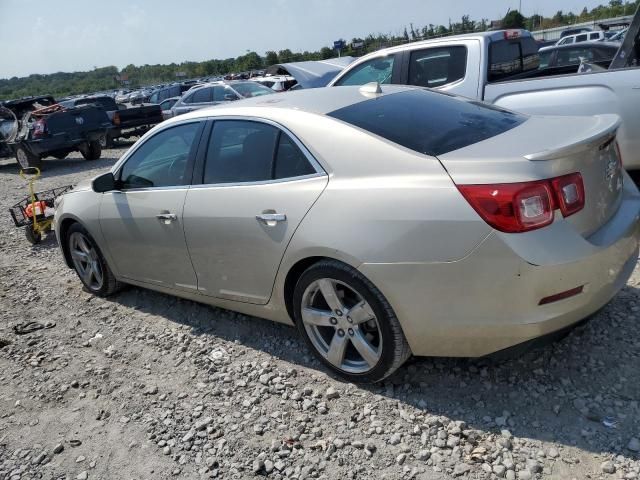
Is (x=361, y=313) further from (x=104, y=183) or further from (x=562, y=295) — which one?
(x=104, y=183)

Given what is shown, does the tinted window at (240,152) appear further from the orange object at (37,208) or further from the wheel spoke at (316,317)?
the orange object at (37,208)

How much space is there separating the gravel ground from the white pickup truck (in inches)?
72.9

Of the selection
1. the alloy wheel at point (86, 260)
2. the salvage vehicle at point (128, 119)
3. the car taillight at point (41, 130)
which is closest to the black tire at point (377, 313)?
the alloy wheel at point (86, 260)

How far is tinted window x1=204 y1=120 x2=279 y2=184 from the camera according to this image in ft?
10.8

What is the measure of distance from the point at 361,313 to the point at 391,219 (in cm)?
57

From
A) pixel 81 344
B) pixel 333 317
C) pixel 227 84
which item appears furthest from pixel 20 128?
pixel 333 317

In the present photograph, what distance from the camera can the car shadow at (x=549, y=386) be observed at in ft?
8.41

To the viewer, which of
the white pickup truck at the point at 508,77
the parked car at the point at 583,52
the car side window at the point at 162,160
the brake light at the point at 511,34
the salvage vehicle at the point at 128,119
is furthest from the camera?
A: the salvage vehicle at the point at 128,119

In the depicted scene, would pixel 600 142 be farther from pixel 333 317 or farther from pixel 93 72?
pixel 93 72

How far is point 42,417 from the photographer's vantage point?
3293mm

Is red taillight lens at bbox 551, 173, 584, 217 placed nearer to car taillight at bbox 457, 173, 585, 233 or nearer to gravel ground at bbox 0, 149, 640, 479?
car taillight at bbox 457, 173, 585, 233

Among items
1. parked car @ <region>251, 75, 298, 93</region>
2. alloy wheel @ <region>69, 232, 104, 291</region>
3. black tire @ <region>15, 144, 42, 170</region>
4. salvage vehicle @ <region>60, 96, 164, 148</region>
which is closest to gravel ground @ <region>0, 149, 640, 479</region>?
alloy wheel @ <region>69, 232, 104, 291</region>

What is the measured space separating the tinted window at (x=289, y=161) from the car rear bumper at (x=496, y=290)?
73cm

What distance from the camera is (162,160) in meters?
4.03
